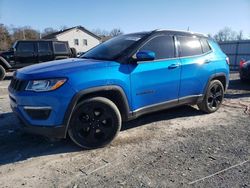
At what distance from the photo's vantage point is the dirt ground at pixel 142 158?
3.25m

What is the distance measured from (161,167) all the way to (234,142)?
1.60 m

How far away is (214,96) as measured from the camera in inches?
241

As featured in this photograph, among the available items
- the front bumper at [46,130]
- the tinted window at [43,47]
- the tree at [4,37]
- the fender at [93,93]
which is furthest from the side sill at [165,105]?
the tree at [4,37]

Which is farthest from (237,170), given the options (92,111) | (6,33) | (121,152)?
(6,33)

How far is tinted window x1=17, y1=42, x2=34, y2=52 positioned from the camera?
1374 centimetres

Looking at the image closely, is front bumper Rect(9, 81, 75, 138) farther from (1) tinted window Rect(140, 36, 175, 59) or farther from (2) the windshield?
(1) tinted window Rect(140, 36, 175, 59)


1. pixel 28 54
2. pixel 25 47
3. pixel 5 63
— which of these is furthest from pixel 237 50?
pixel 5 63

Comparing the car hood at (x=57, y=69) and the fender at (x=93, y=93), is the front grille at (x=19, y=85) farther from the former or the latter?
the fender at (x=93, y=93)

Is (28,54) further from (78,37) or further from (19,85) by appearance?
(78,37)

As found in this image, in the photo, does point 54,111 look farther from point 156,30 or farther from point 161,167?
point 156,30

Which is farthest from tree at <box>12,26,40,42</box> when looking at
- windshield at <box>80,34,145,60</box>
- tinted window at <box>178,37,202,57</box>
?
tinted window at <box>178,37,202,57</box>

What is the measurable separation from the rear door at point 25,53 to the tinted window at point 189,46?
10398 mm

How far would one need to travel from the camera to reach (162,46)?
4953 millimetres

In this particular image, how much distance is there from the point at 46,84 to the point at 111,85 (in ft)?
3.07
